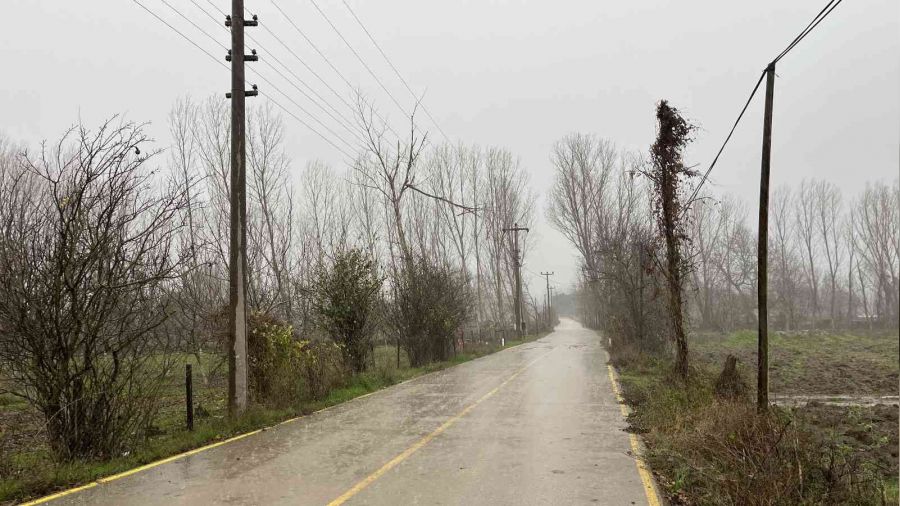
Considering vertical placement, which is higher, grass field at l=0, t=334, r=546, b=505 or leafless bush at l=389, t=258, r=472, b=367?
leafless bush at l=389, t=258, r=472, b=367

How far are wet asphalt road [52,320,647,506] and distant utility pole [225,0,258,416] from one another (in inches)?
53.1

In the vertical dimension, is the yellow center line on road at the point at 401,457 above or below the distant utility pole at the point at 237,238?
below

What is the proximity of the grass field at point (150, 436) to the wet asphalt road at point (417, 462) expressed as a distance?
0.47 metres

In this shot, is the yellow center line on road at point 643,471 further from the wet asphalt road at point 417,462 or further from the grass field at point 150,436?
the grass field at point 150,436

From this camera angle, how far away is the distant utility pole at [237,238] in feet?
35.2

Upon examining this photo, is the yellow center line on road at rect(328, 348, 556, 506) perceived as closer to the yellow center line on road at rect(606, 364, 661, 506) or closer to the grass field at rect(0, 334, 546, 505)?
the yellow center line on road at rect(606, 364, 661, 506)

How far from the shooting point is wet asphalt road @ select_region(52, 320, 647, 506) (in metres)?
6.05

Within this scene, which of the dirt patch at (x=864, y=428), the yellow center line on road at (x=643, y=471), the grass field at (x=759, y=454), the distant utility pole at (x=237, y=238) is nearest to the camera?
the grass field at (x=759, y=454)

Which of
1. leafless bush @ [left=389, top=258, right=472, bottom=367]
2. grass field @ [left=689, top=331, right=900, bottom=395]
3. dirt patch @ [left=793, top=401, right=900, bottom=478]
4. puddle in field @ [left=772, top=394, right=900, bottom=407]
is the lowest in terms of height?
grass field @ [left=689, top=331, right=900, bottom=395]

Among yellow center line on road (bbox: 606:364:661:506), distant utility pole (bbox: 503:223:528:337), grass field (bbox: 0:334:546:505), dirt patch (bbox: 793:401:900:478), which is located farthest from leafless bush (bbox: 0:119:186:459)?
distant utility pole (bbox: 503:223:528:337)

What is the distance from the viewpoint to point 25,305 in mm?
7340

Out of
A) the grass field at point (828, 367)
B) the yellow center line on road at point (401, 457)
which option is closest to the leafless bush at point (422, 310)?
the yellow center line on road at point (401, 457)

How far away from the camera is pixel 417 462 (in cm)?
749

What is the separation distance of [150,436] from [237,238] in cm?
373
